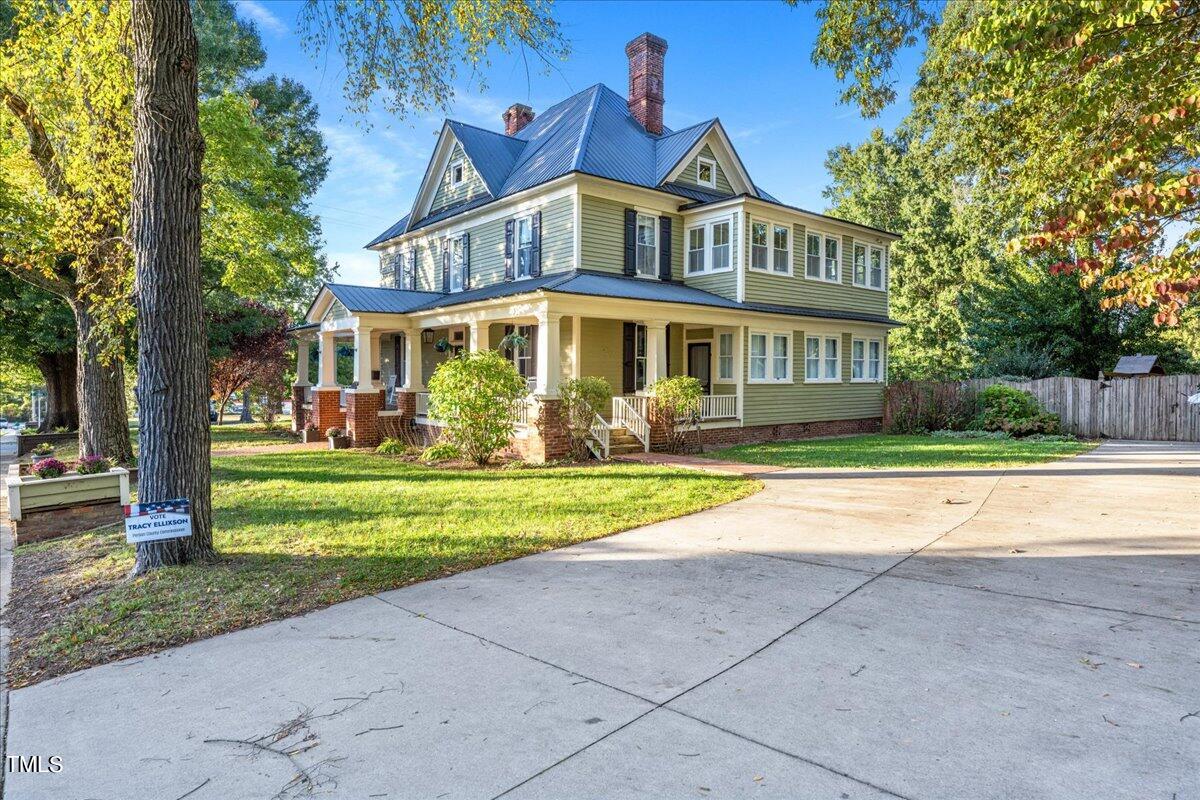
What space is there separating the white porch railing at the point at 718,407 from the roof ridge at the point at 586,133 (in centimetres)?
644

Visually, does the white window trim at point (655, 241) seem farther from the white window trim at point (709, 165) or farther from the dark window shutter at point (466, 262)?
the dark window shutter at point (466, 262)

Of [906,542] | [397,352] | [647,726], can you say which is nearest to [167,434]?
[647,726]

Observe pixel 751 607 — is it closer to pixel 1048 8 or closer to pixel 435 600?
pixel 435 600

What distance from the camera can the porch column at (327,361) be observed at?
743 inches

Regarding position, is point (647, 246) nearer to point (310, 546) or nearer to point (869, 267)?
point (869, 267)

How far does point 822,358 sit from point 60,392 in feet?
80.3

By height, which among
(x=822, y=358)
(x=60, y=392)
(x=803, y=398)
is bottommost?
Answer: (x=803, y=398)

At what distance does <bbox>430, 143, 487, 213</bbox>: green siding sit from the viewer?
1967 cm

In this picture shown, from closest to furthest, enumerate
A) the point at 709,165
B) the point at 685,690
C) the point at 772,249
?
1. the point at 685,690
2. the point at 772,249
3. the point at 709,165

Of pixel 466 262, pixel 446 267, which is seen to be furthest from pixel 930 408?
pixel 446 267

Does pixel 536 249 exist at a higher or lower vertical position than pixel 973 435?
higher

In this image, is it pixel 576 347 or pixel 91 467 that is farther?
pixel 576 347

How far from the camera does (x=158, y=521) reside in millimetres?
5238

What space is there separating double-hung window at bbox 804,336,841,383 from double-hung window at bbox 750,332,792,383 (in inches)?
35.8
